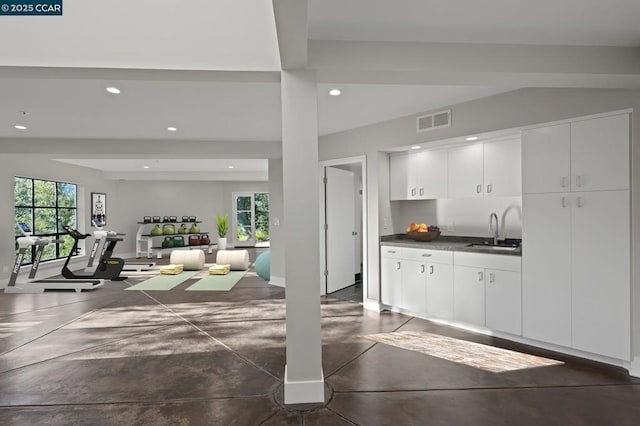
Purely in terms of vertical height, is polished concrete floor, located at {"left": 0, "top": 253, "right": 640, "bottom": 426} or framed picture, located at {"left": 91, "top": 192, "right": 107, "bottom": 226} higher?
framed picture, located at {"left": 91, "top": 192, "right": 107, "bottom": 226}

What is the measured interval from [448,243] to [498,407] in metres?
2.25

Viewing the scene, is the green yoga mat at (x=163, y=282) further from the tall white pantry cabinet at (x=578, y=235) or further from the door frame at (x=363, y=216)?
the tall white pantry cabinet at (x=578, y=235)

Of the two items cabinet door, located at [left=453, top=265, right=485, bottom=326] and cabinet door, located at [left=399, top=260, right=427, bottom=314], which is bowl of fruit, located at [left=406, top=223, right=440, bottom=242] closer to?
cabinet door, located at [left=399, top=260, right=427, bottom=314]

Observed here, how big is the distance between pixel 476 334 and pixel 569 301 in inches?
39.6

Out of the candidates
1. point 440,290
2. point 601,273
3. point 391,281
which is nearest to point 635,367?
point 601,273

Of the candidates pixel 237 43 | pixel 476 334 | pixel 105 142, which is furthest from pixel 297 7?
pixel 105 142

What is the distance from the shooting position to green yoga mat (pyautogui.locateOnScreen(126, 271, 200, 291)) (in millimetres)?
6449

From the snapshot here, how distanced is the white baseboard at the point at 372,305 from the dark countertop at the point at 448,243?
0.84 meters

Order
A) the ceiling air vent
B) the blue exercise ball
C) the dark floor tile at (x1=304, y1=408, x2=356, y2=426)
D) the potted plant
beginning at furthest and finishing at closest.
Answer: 1. the potted plant
2. the blue exercise ball
3. the ceiling air vent
4. the dark floor tile at (x1=304, y1=408, x2=356, y2=426)

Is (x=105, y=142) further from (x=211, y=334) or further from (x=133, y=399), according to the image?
(x=133, y=399)

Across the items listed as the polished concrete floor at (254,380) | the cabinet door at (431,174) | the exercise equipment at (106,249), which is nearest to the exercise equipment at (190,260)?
the exercise equipment at (106,249)

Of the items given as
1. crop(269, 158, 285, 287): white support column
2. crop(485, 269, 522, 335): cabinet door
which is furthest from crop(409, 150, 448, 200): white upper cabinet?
crop(269, 158, 285, 287): white support column

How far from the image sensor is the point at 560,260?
3.18 m

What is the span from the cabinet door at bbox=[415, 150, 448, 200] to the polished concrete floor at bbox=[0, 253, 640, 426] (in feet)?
5.39
